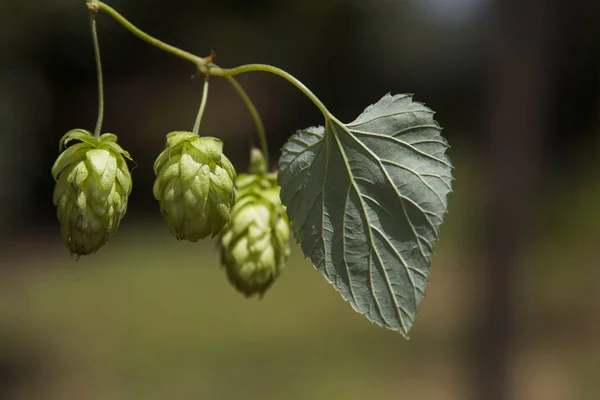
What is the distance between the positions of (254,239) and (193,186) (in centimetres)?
27

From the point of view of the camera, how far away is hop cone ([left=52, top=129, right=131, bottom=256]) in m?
0.97

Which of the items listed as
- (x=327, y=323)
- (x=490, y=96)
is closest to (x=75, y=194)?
(x=490, y=96)

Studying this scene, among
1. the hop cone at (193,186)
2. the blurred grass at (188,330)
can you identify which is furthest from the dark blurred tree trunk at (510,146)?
the hop cone at (193,186)

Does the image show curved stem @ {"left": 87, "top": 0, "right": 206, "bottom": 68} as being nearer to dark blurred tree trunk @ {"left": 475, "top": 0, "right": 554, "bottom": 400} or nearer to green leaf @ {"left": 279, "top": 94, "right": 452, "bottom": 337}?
green leaf @ {"left": 279, "top": 94, "right": 452, "bottom": 337}

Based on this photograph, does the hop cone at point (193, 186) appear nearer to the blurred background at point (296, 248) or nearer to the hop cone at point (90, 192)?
the hop cone at point (90, 192)

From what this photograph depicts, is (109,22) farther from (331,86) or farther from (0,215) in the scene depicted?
(331,86)

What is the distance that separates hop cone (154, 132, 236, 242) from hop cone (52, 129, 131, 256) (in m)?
0.06

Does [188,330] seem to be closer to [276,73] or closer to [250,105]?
[250,105]

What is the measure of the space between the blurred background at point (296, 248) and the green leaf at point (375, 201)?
9.37 ft

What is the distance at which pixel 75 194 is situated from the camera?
98cm

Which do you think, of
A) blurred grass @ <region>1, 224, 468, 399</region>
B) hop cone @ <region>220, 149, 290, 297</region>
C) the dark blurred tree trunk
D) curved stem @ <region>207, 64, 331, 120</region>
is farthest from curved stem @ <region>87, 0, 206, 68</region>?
blurred grass @ <region>1, 224, 468, 399</region>

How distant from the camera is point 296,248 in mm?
9703

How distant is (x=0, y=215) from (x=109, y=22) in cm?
301

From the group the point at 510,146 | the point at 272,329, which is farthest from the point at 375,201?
the point at 272,329
